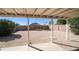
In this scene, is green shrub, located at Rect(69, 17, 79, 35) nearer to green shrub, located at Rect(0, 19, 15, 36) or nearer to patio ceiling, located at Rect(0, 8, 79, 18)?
green shrub, located at Rect(0, 19, 15, 36)

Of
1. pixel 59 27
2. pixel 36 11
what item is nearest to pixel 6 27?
pixel 59 27

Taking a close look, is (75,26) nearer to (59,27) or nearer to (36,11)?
(59,27)

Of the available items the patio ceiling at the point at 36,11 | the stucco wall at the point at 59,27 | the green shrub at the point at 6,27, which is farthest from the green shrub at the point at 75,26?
the patio ceiling at the point at 36,11

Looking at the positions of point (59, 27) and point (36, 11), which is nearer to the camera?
point (36, 11)

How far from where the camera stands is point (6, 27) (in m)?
31.4

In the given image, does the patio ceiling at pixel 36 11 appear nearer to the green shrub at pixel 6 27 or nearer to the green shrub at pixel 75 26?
the green shrub at pixel 6 27

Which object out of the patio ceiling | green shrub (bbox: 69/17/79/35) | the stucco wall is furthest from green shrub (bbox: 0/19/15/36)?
the patio ceiling

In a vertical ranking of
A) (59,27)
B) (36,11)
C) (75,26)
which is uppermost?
(36,11)

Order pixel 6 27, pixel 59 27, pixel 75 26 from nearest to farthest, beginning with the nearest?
1. pixel 6 27
2. pixel 75 26
3. pixel 59 27

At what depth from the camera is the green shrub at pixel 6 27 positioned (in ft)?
101
